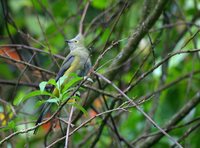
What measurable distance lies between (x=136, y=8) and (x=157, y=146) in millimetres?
1315

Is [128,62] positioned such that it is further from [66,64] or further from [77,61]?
[66,64]

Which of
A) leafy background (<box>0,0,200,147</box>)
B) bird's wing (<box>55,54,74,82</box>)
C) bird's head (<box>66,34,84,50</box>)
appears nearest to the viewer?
bird's wing (<box>55,54,74,82</box>)

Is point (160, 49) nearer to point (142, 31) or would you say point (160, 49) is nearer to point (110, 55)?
point (110, 55)

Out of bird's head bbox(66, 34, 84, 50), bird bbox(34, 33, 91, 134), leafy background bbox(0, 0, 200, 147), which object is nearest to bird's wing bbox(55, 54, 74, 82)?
bird bbox(34, 33, 91, 134)

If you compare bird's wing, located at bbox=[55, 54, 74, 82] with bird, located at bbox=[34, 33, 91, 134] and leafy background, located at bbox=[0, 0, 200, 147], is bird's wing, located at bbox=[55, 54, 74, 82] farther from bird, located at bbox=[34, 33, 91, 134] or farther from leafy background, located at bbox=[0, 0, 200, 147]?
leafy background, located at bbox=[0, 0, 200, 147]

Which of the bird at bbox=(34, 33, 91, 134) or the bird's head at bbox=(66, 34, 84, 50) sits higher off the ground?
the bird's head at bbox=(66, 34, 84, 50)

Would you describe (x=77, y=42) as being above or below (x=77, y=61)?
above

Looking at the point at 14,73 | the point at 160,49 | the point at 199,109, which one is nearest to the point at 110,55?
the point at 160,49

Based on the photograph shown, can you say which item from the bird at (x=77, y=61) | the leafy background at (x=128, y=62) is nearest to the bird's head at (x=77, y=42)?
the bird at (x=77, y=61)

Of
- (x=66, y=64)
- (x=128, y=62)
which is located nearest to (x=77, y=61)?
(x=66, y=64)

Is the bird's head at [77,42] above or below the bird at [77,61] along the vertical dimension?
above

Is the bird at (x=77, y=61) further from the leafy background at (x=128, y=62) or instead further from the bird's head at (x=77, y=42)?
the leafy background at (x=128, y=62)

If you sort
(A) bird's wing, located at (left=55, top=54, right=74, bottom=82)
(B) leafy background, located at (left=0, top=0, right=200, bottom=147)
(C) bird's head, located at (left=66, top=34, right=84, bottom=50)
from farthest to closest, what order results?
(B) leafy background, located at (left=0, top=0, right=200, bottom=147), (C) bird's head, located at (left=66, top=34, right=84, bottom=50), (A) bird's wing, located at (left=55, top=54, right=74, bottom=82)

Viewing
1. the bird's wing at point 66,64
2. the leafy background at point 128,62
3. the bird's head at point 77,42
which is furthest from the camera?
the leafy background at point 128,62
